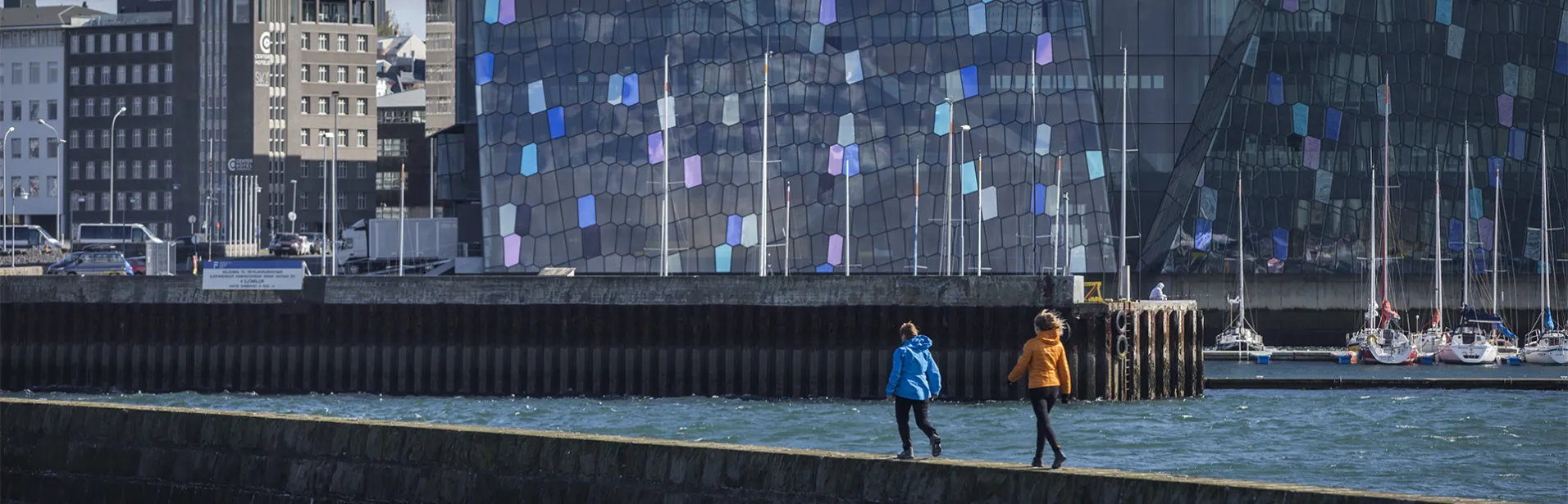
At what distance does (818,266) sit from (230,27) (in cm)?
7182

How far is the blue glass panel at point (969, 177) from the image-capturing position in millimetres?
67938

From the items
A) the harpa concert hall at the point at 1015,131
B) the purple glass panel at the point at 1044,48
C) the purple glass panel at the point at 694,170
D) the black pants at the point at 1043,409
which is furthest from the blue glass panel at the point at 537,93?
the black pants at the point at 1043,409

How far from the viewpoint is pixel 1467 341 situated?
64938mm

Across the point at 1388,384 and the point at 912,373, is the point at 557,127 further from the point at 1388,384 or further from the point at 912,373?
the point at 912,373

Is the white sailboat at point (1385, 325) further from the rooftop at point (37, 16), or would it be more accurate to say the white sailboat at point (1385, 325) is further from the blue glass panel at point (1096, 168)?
the rooftop at point (37, 16)

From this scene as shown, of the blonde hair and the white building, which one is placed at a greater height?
the white building

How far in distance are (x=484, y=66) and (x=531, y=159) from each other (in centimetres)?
331

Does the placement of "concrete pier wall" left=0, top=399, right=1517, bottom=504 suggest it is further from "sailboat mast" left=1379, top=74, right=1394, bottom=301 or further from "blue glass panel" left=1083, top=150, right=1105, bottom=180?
"sailboat mast" left=1379, top=74, right=1394, bottom=301

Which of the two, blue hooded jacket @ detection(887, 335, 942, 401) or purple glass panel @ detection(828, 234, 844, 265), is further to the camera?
purple glass panel @ detection(828, 234, 844, 265)

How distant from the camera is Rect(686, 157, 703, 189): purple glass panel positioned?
69.3 metres

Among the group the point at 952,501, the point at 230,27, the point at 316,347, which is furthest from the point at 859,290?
the point at 230,27

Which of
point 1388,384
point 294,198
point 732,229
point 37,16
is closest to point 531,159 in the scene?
point 732,229

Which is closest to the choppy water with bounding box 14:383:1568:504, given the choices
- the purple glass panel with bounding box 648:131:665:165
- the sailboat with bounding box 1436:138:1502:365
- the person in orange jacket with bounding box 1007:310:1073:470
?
the person in orange jacket with bounding box 1007:310:1073:470

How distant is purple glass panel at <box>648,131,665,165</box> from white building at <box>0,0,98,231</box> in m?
78.8
